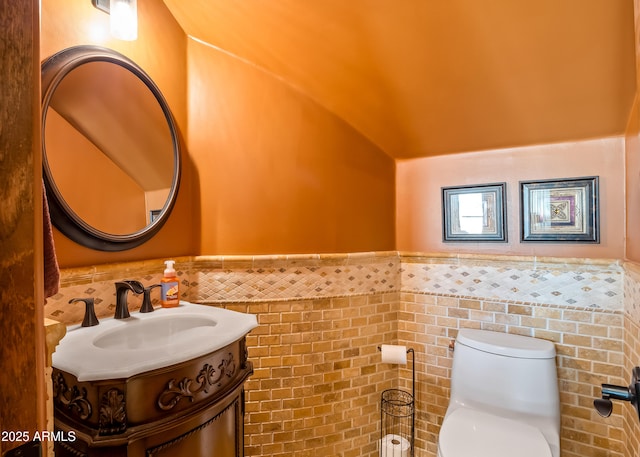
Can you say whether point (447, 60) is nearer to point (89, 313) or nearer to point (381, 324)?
point (381, 324)

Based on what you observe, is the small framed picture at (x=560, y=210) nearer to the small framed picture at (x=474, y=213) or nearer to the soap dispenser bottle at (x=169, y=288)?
the small framed picture at (x=474, y=213)

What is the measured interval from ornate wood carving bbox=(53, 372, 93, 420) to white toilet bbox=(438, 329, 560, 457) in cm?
126

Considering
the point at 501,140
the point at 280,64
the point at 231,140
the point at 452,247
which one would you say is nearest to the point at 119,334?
the point at 231,140

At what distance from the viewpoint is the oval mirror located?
1204mm

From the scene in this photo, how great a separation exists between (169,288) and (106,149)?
653 millimetres

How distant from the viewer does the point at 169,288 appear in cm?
149

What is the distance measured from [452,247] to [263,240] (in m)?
1.13

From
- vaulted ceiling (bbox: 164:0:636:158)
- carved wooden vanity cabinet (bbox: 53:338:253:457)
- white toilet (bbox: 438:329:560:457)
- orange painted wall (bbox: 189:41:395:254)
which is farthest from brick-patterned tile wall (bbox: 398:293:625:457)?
carved wooden vanity cabinet (bbox: 53:338:253:457)

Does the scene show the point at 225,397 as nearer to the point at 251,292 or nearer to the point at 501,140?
the point at 251,292

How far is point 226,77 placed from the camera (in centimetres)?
178

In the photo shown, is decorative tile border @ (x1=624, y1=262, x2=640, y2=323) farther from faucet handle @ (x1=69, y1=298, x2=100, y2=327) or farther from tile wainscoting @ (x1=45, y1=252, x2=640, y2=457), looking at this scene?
faucet handle @ (x1=69, y1=298, x2=100, y2=327)

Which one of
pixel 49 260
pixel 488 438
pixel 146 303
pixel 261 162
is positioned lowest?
pixel 488 438

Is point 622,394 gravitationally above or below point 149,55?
below

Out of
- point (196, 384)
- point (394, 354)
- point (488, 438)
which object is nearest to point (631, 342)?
point (488, 438)
